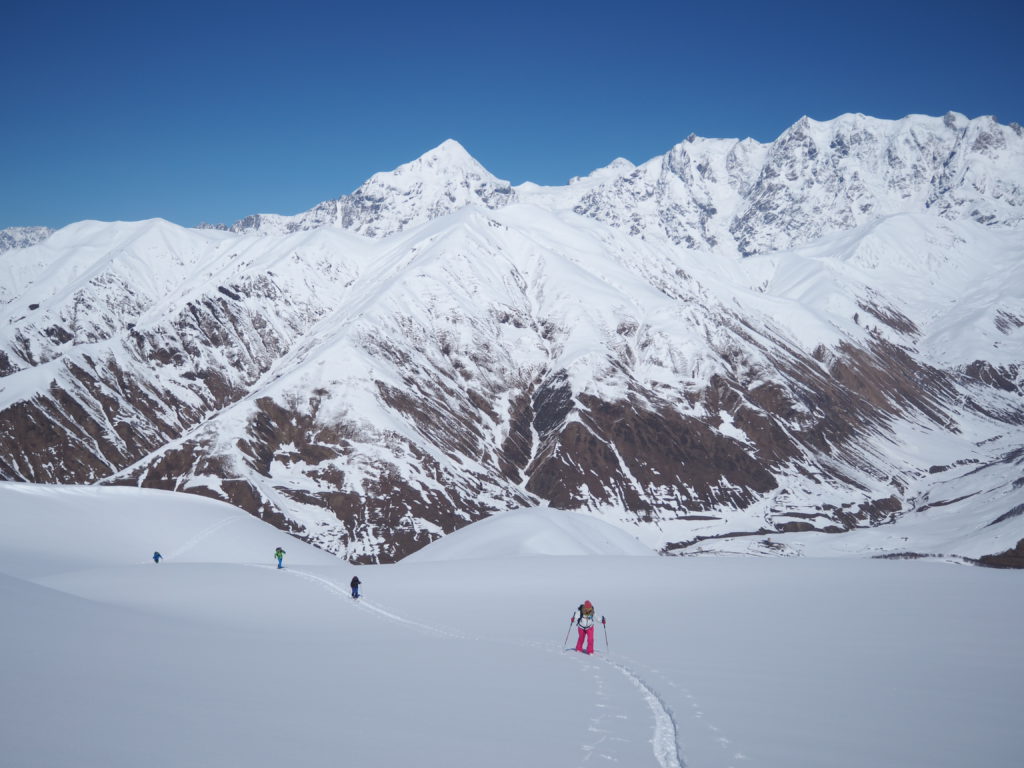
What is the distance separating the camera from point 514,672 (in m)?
28.7

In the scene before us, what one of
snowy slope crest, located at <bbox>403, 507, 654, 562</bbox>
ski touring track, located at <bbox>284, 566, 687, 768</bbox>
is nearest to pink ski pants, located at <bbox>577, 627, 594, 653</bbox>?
ski touring track, located at <bbox>284, 566, 687, 768</bbox>

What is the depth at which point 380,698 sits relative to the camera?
2238cm

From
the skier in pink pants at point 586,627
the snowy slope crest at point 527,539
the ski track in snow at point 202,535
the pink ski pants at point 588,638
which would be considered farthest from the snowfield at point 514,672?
the ski track in snow at point 202,535

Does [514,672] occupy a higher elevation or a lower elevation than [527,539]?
lower

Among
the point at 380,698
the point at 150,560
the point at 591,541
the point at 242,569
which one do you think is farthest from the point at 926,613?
the point at 150,560

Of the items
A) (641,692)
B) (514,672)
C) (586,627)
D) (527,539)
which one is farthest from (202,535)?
(641,692)

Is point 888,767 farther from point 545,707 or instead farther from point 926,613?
point 926,613

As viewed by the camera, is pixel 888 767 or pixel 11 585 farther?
pixel 11 585

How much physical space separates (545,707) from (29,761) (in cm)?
1315

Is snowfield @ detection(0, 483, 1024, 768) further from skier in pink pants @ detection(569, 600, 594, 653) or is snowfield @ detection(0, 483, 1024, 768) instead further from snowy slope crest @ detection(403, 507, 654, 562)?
snowy slope crest @ detection(403, 507, 654, 562)

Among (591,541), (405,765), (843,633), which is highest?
(591,541)

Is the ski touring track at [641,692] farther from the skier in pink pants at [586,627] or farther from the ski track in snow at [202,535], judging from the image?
the ski track in snow at [202,535]

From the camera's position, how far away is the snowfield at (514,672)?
17.4m

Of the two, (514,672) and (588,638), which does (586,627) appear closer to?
(588,638)
